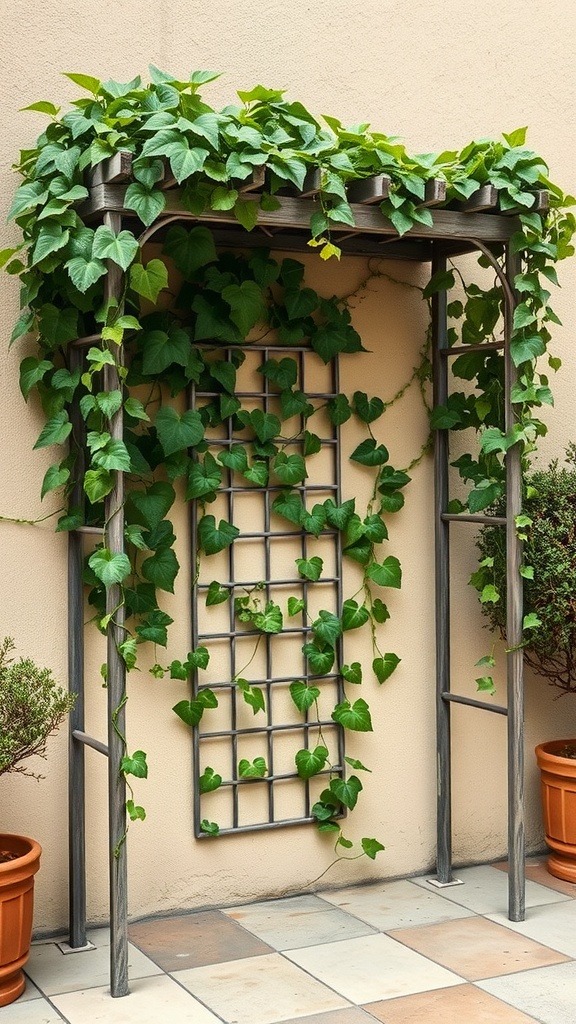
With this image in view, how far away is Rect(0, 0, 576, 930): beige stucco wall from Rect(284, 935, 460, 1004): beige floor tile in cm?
53

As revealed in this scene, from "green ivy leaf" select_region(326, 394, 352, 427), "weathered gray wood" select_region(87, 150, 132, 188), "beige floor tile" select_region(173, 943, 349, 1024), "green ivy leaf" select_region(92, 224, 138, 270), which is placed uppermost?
"weathered gray wood" select_region(87, 150, 132, 188)

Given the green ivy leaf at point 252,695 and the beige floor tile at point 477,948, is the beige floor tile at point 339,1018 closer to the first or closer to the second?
the beige floor tile at point 477,948

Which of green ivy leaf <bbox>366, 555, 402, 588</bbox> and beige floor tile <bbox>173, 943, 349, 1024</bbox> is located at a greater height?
green ivy leaf <bbox>366, 555, 402, 588</bbox>

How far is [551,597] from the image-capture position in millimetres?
4188

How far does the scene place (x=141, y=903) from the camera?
4039mm

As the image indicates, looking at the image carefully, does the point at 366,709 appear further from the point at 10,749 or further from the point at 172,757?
the point at 10,749

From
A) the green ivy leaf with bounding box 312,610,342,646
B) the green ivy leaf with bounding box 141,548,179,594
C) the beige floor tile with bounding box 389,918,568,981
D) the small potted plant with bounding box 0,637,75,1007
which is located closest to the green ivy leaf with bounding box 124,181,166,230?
the green ivy leaf with bounding box 141,548,179,594

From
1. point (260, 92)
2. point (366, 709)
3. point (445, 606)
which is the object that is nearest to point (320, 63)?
point (260, 92)

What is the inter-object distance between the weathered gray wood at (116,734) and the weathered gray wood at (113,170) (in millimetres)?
297

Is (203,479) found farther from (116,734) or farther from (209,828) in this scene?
(209,828)

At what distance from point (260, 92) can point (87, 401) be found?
39.4 inches

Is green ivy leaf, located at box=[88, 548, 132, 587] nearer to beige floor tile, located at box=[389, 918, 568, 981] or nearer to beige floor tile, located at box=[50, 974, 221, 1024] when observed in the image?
beige floor tile, located at box=[50, 974, 221, 1024]

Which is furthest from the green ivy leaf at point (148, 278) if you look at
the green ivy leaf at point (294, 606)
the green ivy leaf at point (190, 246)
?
the green ivy leaf at point (294, 606)

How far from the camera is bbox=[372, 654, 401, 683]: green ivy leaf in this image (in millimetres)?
4375
